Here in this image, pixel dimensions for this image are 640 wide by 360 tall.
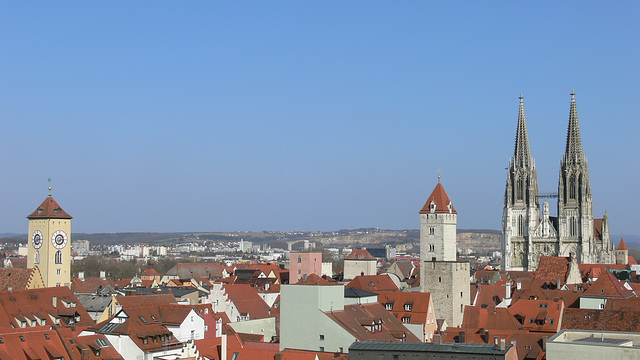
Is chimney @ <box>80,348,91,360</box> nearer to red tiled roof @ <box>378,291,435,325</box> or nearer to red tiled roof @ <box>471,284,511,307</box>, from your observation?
red tiled roof @ <box>378,291,435,325</box>

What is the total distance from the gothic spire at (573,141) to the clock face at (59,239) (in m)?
87.3

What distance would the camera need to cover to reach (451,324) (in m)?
80.4

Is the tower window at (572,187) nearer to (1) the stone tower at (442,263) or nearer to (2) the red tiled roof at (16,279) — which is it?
(1) the stone tower at (442,263)

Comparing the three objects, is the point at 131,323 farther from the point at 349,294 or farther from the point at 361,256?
the point at 361,256

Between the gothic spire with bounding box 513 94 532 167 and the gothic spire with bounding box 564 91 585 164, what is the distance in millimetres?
6362

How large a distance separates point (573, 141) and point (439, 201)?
66617 mm

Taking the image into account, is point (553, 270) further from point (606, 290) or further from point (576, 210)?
point (576, 210)

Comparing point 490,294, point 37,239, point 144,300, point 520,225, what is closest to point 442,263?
point 490,294

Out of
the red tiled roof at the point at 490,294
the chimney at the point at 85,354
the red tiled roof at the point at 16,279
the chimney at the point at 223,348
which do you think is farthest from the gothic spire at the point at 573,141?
the chimney at the point at 85,354

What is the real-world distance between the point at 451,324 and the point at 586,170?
73703mm

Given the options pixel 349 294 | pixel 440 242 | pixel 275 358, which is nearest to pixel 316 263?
pixel 440 242

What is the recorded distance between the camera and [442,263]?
83.6 m

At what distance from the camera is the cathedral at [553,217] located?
143750 mm

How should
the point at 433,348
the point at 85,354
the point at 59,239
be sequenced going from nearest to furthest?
1. the point at 433,348
2. the point at 85,354
3. the point at 59,239
